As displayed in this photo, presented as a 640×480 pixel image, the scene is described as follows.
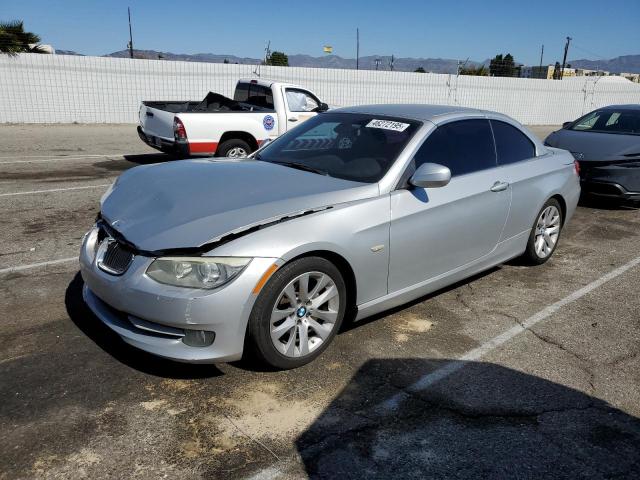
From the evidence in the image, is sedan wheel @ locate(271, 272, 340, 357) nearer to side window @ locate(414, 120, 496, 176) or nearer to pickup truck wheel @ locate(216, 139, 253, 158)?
side window @ locate(414, 120, 496, 176)

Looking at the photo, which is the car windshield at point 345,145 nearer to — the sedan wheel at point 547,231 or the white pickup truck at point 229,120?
the sedan wheel at point 547,231

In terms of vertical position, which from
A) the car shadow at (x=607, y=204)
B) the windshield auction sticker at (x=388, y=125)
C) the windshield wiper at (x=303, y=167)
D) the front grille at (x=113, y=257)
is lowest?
the car shadow at (x=607, y=204)

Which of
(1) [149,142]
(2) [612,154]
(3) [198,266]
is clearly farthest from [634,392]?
(1) [149,142]

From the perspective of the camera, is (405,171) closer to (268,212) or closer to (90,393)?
(268,212)

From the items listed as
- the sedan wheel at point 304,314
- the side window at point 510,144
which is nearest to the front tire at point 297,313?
the sedan wheel at point 304,314

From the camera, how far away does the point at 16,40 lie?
1798cm

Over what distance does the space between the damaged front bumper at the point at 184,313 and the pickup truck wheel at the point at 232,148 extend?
7314 mm

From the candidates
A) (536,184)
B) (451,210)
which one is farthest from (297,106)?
(451,210)

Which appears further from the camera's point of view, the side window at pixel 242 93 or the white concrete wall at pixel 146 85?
the white concrete wall at pixel 146 85

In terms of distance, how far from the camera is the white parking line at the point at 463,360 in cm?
266

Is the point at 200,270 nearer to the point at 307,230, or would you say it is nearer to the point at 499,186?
the point at 307,230

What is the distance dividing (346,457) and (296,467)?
257mm

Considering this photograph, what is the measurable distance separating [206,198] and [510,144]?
9.89 feet

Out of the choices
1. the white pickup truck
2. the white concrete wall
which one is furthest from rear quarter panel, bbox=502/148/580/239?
the white concrete wall
